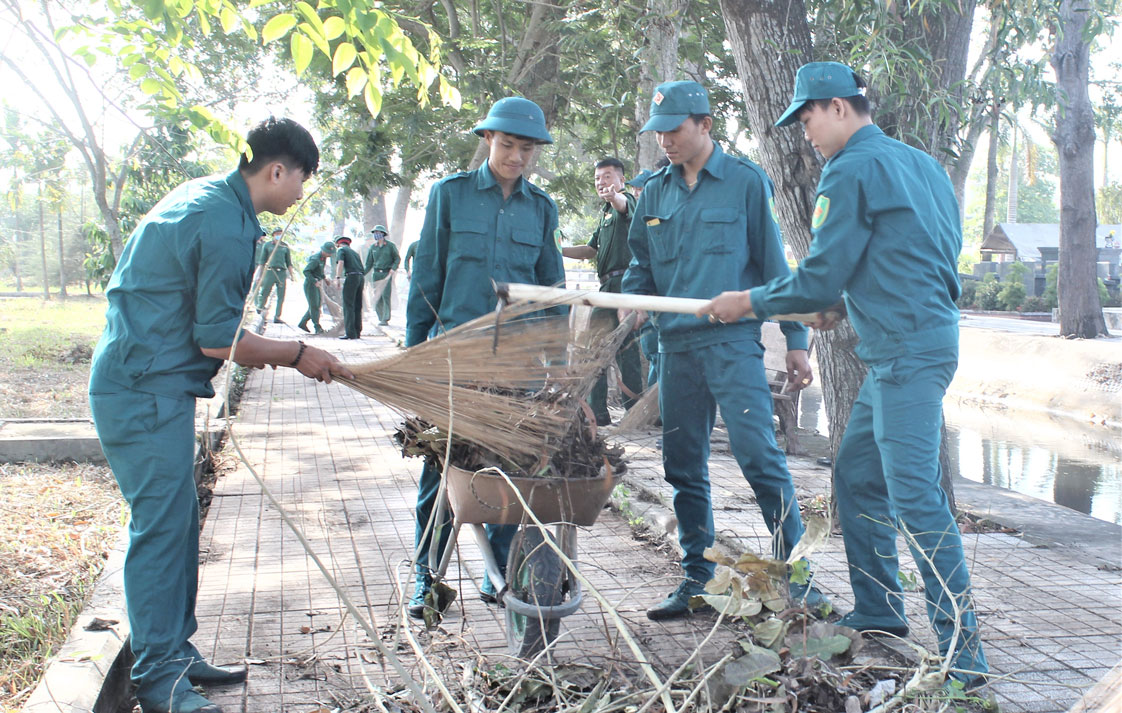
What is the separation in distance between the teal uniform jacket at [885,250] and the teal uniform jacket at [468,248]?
1.14 metres

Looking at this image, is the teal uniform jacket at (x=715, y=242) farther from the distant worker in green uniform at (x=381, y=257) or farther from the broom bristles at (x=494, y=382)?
the distant worker in green uniform at (x=381, y=257)

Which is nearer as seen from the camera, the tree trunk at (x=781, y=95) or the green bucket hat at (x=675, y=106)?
the green bucket hat at (x=675, y=106)

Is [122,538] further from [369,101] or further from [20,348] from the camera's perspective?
[20,348]

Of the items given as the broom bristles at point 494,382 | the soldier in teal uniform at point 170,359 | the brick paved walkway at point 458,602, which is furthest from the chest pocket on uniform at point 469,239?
the soldier in teal uniform at point 170,359

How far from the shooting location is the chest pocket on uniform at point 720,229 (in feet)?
12.5

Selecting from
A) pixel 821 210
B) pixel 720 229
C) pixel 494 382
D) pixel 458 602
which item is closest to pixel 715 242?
pixel 720 229

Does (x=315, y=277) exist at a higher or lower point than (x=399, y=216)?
lower

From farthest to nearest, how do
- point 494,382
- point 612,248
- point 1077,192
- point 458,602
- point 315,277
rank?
1. point 315,277
2. point 1077,192
3. point 612,248
4. point 458,602
5. point 494,382

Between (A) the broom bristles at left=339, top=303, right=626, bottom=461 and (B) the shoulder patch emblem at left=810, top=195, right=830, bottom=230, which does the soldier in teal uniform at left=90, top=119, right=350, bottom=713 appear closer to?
(A) the broom bristles at left=339, top=303, right=626, bottom=461

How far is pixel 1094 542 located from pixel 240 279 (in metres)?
4.58

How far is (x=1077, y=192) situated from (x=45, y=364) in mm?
15351

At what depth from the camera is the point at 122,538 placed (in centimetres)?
447

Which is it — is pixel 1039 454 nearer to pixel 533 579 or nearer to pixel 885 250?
pixel 885 250

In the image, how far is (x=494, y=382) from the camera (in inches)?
121
